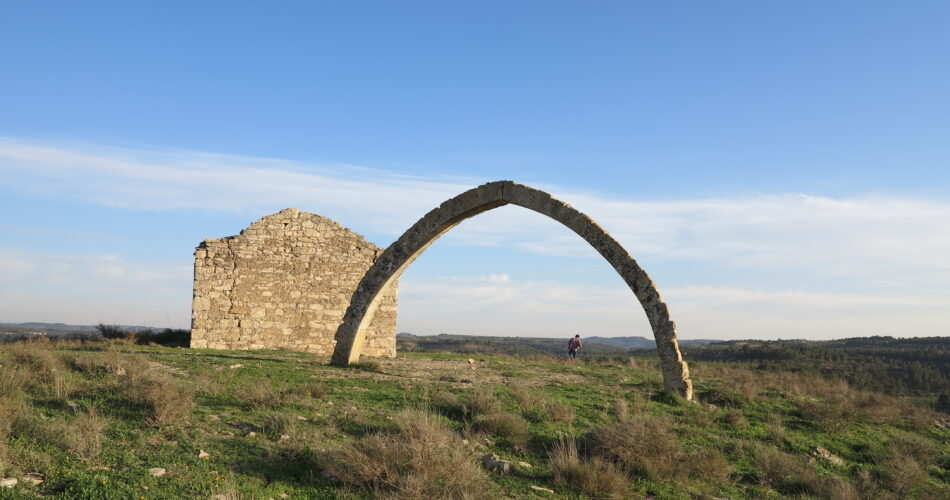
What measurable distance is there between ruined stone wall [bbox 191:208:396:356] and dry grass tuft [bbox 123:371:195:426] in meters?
10.4

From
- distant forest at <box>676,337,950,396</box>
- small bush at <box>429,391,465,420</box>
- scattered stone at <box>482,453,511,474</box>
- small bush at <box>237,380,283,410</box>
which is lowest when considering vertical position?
distant forest at <box>676,337,950,396</box>

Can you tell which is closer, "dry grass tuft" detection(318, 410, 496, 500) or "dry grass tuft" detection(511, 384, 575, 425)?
"dry grass tuft" detection(318, 410, 496, 500)

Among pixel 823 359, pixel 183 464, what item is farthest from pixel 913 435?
pixel 823 359

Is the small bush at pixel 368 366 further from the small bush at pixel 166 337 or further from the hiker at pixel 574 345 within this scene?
the hiker at pixel 574 345

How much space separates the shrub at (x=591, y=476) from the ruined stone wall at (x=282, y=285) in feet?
45.0

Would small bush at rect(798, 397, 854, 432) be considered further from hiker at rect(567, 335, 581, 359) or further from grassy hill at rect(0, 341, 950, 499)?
hiker at rect(567, 335, 581, 359)

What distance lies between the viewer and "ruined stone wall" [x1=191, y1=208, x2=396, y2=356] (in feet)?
61.6

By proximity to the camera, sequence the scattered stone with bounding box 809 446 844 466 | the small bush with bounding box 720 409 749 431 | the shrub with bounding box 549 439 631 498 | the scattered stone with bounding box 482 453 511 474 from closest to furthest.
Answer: the shrub with bounding box 549 439 631 498 < the scattered stone with bounding box 482 453 511 474 < the scattered stone with bounding box 809 446 844 466 < the small bush with bounding box 720 409 749 431

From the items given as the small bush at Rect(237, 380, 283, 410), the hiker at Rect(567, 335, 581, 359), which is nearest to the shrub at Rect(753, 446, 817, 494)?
the small bush at Rect(237, 380, 283, 410)

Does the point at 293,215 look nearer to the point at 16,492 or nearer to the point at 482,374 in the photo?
the point at 482,374

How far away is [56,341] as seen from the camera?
57.2ft

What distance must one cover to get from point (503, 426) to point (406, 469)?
2.44 m

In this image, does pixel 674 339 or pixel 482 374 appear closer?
Answer: pixel 674 339

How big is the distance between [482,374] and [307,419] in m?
7.19
